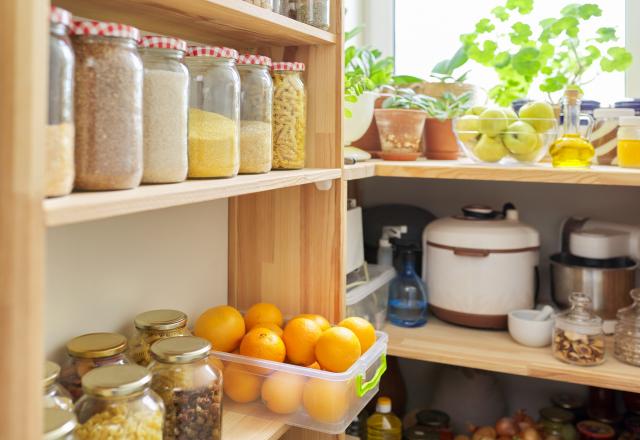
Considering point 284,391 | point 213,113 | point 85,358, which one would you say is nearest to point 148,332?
point 85,358

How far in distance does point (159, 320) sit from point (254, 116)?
37 cm

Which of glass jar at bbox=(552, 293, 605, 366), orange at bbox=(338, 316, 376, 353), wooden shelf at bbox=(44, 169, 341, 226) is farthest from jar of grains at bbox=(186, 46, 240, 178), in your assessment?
glass jar at bbox=(552, 293, 605, 366)

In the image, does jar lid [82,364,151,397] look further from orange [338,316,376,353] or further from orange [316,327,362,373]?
orange [338,316,376,353]

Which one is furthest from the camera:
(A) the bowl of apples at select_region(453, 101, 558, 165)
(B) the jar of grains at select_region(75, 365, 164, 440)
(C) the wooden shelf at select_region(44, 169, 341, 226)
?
(A) the bowl of apples at select_region(453, 101, 558, 165)

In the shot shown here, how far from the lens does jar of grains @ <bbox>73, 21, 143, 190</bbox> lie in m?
0.72

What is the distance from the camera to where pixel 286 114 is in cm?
119

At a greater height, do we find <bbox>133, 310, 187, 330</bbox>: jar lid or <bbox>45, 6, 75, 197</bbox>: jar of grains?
<bbox>45, 6, 75, 197</bbox>: jar of grains

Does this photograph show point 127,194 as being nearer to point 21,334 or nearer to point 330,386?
point 21,334

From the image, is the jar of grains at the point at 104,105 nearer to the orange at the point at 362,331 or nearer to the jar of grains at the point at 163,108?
the jar of grains at the point at 163,108

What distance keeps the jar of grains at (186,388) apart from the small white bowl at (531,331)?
0.89 metres

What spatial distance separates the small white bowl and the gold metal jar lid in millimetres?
908

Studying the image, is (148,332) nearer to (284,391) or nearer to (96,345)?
(96,345)

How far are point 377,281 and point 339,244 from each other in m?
0.35

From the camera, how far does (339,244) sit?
135cm
